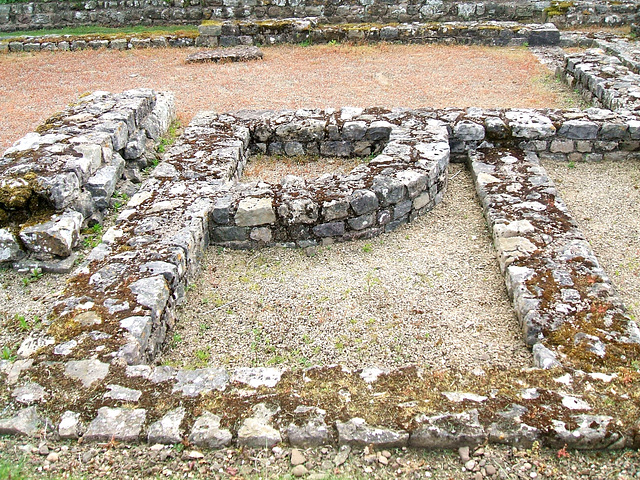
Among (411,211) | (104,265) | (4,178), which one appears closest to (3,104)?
(4,178)

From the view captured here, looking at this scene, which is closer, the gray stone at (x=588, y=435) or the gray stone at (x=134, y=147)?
the gray stone at (x=588, y=435)

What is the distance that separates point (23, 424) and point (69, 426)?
331 millimetres

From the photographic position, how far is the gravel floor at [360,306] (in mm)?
4875

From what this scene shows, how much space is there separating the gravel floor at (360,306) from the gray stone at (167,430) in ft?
3.27

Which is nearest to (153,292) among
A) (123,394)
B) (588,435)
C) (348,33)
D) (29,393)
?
(123,394)

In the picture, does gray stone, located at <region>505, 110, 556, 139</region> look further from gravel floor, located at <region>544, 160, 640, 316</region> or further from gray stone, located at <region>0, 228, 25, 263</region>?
gray stone, located at <region>0, 228, 25, 263</region>

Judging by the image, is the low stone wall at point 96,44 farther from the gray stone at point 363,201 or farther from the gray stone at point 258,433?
the gray stone at point 258,433

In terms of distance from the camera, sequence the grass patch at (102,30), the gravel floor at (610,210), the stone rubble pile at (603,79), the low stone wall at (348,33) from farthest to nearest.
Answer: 1. the grass patch at (102,30)
2. the low stone wall at (348,33)
3. the stone rubble pile at (603,79)
4. the gravel floor at (610,210)

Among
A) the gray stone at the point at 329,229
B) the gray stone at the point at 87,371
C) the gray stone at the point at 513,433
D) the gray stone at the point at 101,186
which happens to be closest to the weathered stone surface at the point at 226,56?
the gray stone at the point at 101,186

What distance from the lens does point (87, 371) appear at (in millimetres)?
4215

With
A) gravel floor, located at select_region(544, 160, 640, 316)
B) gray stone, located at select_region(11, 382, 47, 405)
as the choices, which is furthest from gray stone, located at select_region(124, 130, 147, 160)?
gravel floor, located at select_region(544, 160, 640, 316)

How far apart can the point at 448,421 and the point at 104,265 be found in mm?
3674

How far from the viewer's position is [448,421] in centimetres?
371

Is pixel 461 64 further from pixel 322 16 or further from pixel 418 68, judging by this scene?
pixel 322 16
